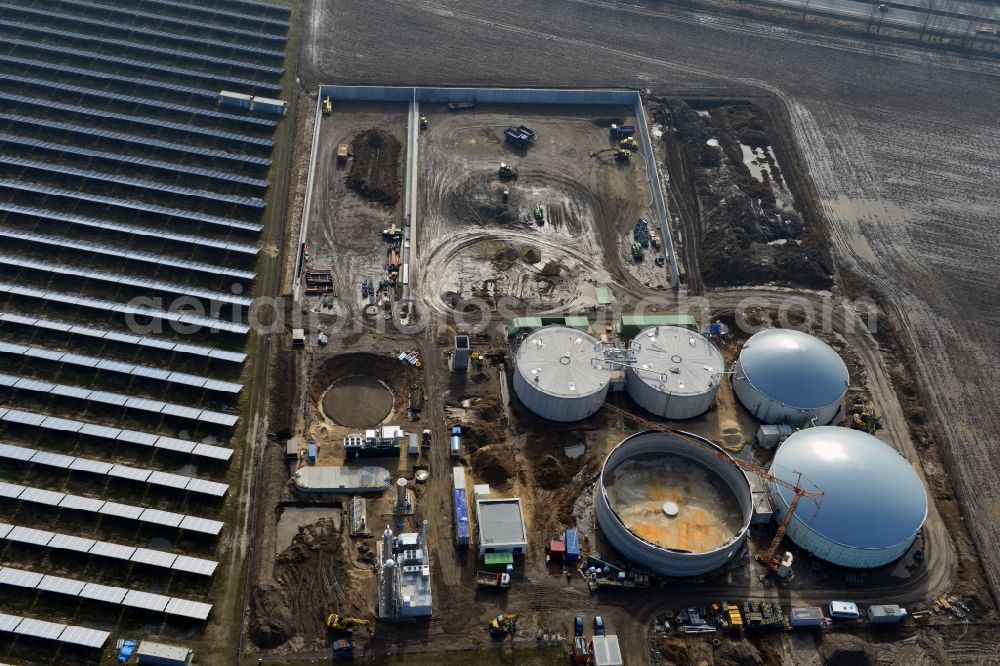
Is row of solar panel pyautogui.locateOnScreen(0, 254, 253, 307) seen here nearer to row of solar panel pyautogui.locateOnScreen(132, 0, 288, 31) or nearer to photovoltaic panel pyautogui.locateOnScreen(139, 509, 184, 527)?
photovoltaic panel pyautogui.locateOnScreen(139, 509, 184, 527)

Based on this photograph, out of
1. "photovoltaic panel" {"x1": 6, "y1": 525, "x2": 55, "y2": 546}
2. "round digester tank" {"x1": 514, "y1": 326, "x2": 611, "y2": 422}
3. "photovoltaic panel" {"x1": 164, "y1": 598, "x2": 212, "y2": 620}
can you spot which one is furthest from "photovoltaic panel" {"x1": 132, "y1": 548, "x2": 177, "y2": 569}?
"round digester tank" {"x1": 514, "y1": 326, "x2": 611, "y2": 422}

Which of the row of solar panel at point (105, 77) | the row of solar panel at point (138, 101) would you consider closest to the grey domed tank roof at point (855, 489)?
the row of solar panel at point (138, 101)

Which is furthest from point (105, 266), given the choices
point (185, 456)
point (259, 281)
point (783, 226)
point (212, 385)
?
point (783, 226)

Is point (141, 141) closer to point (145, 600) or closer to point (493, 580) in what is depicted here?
point (145, 600)

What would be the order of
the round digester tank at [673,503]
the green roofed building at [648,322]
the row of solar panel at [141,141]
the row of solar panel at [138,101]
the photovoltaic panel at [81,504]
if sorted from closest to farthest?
the round digester tank at [673,503]
the photovoltaic panel at [81,504]
the green roofed building at [648,322]
the row of solar panel at [141,141]
the row of solar panel at [138,101]

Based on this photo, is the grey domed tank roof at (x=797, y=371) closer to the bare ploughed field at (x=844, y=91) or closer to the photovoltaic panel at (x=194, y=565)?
the bare ploughed field at (x=844, y=91)

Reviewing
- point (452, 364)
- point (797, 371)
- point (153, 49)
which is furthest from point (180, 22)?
point (797, 371)
